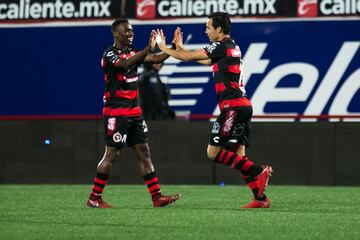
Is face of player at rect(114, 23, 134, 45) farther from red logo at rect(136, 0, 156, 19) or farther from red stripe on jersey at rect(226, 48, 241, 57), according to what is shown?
red logo at rect(136, 0, 156, 19)

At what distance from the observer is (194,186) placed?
1527 cm

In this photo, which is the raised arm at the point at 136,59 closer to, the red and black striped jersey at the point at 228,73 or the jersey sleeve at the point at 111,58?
the jersey sleeve at the point at 111,58

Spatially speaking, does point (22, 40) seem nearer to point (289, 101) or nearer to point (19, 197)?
point (289, 101)

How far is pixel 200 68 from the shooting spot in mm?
17812

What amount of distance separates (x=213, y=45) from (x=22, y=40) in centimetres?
913

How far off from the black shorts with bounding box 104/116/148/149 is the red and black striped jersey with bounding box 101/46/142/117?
0.06 meters

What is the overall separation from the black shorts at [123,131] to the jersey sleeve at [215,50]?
106 centimetres

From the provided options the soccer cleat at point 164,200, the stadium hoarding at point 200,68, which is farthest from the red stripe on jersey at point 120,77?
the stadium hoarding at point 200,68

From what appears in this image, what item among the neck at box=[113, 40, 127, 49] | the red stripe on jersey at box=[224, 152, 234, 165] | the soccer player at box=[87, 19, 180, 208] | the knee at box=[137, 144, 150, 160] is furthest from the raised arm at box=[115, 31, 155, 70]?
the red stripe on jersey at box=[224, 152, 234, 165]

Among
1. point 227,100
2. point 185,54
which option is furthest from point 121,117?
point 227,100

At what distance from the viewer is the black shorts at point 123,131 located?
1038 centimetres

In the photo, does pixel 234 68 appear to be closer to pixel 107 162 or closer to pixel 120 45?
pixel 120 45

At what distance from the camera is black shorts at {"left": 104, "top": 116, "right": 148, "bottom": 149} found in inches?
408

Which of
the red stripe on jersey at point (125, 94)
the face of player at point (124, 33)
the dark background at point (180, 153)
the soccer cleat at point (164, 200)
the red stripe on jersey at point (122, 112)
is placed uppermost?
the face of player at point (124, 33)
